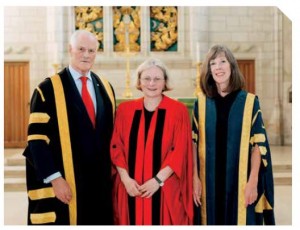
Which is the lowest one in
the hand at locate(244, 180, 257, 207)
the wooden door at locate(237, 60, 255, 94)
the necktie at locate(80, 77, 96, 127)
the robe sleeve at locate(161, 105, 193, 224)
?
the hand at locate(244, 180, 257, 207)

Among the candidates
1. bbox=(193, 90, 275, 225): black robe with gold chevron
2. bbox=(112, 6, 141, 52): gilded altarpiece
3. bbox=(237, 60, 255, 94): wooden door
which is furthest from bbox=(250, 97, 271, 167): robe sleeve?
bbox=(237, 60, 255, 94): wooden door

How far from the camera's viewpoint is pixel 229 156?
315 centimetres

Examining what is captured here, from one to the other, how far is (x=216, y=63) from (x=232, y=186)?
0.82 metres

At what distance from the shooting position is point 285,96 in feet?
30.4

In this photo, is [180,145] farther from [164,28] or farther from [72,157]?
[164,28]

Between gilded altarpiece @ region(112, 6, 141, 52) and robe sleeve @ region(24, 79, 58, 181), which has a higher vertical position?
gilded altarpiece @ region(112, 6, 141, 52)

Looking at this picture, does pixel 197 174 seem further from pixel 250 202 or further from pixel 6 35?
pixel 6 35

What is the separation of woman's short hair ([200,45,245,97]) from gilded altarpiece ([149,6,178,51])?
5885mm

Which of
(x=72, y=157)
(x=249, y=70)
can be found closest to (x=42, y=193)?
(x=72, y=157)

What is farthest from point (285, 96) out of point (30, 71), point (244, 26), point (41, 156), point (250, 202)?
point (41, 156)

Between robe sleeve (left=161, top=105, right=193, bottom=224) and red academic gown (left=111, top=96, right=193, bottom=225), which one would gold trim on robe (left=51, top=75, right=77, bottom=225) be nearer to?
red academic gown (left=111, top=96, right=193, bottom=225)

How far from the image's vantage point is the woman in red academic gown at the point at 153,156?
3.10m

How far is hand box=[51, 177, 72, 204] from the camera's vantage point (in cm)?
305

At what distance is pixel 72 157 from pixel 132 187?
443 millimetres
